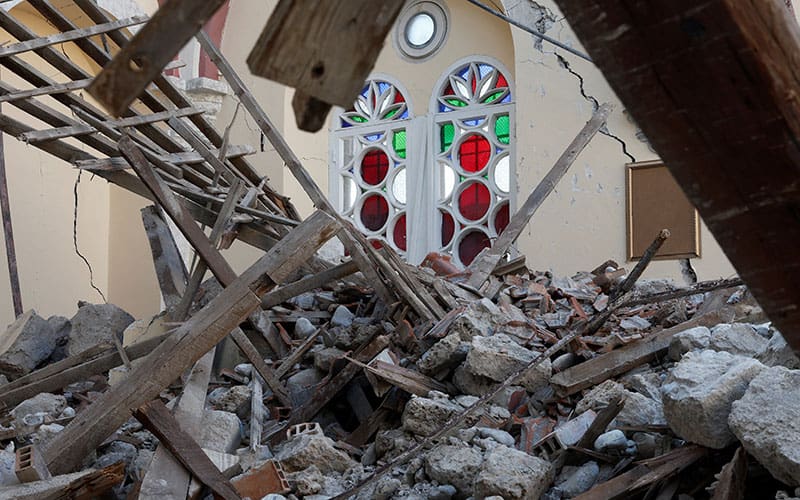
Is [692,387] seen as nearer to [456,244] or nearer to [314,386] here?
[314,386]

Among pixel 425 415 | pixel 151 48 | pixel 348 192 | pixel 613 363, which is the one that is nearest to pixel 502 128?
pixel 348 192

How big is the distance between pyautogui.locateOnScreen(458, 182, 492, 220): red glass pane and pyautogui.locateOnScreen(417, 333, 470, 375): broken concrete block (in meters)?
4.56

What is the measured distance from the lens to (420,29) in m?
9.57

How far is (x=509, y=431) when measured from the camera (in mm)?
4074

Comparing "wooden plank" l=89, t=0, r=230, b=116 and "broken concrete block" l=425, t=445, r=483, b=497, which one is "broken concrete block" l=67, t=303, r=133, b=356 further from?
"wooden plank" l=89, t=0, r=230, b=116

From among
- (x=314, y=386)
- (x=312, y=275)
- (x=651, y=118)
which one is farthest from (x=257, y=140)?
(x=651, y=118)

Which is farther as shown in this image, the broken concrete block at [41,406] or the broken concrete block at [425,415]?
the broken concrete block at [41,406]

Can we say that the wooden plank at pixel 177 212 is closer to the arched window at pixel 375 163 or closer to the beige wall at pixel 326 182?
the beige wall at pixel 326 182

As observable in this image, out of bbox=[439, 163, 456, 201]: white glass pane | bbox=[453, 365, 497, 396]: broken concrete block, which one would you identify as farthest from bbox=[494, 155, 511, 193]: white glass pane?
bbox=[453, 365, 497, 396]: broken concrete block

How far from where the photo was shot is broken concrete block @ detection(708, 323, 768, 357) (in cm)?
400

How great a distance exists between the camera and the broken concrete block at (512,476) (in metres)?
3.34

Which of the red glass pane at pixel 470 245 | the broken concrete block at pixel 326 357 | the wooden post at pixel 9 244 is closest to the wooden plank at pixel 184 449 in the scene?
the broken concrete block at pixel 326 357

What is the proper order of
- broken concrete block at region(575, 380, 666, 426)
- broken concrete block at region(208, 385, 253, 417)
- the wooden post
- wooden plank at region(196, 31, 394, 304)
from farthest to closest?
the wooden post
wooden plank at region(196, 31, 394, 304)
broken concrete block at region(208, 385, 253, 417)
broken concrete block at region(575, 380, 666, 426)

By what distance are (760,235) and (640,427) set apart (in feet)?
8.59
